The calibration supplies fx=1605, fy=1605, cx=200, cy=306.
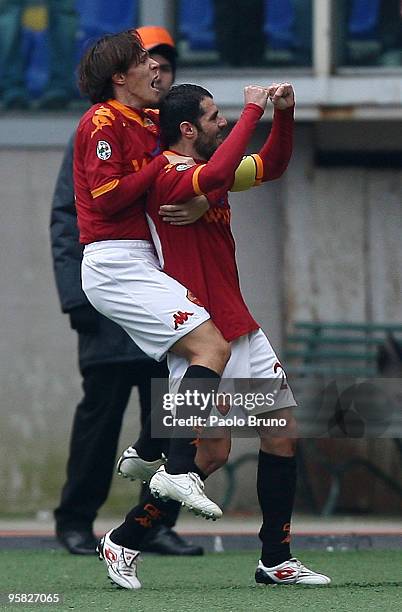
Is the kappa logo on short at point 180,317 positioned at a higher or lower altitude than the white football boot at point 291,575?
higher

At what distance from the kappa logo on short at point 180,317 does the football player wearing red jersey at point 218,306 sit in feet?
0.36

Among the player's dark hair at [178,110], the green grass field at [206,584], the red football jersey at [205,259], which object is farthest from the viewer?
the player's dark hair at [178,110]

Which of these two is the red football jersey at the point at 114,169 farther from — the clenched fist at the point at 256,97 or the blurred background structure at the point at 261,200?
the blurred background structure at the point at 261,200

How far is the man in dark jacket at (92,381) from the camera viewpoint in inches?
267

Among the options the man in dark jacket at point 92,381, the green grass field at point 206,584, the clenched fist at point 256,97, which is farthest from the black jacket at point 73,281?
the clenched fist at point 256,97

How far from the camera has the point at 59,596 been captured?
512 centimetres

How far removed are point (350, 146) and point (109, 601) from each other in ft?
16.4

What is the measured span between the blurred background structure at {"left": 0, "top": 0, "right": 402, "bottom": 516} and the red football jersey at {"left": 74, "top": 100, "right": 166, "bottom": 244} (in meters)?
3.82

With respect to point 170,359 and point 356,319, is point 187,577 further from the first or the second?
point 356,319

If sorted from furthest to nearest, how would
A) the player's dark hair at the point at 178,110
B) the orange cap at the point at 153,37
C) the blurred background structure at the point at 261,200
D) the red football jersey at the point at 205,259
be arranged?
the blurred background structure at the point at 261,200 → the orange cap at the point at 153,37 → the player's dark hair at the point at 178,110 → the red football jersey at the point at 205,259

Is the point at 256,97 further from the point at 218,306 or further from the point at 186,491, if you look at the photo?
the point at 186,491

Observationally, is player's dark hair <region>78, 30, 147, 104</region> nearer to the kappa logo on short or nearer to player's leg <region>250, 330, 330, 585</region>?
the kappa logo on short

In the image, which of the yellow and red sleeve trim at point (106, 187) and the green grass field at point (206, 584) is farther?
the yellow and red sleeve trim at point (106, 187)

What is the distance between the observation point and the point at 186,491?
491cm
